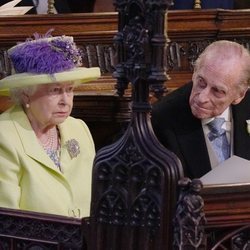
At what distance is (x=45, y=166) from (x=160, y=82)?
51.5 inches

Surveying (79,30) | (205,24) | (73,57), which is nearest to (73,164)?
(73,57)

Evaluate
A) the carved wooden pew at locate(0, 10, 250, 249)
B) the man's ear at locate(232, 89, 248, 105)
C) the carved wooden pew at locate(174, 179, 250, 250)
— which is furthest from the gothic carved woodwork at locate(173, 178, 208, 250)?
the carved wooden pew at locate(0, 10, 250, 249)

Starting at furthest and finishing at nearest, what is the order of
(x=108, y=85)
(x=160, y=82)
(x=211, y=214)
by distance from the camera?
(x=108, y=85), (x=211, y=214), (x=160, y=82)

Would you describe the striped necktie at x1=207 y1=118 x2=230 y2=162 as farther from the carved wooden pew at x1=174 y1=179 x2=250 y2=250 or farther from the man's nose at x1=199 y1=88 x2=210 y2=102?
the carved wooden pew at x1=174 y1=179 x2=250 y2=250

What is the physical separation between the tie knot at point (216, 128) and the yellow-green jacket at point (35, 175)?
43cm

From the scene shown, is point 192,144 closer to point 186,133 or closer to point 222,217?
point 186,133

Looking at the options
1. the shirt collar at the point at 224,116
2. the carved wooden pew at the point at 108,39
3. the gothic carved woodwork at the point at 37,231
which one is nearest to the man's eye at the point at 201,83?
the shirt collar at the point at 224,116

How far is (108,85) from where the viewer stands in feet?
15.0

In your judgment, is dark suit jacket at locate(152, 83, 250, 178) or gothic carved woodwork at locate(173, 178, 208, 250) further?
dark suit jacket at locate(152, 83, 250, 178)

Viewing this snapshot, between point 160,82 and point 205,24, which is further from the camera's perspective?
point 205,24

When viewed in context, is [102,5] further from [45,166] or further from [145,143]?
[145,143]

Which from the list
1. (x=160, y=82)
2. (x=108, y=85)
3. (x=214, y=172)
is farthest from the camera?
(x=108, y=85)

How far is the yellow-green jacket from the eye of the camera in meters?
2.87

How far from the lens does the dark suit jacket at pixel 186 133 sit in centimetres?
310
